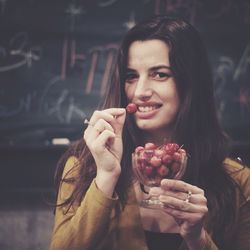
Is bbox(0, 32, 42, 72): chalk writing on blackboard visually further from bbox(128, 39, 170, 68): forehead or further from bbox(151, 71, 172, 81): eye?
bbox(151, 71, 172, 81): eye

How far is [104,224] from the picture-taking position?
1677 mm

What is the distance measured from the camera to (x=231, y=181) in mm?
2049

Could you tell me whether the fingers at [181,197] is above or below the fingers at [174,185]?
below

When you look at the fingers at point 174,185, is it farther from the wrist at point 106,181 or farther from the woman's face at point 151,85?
the woman's face at point 151,85

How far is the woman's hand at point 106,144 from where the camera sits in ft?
5.30

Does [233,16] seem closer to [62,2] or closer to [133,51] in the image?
[62,2]

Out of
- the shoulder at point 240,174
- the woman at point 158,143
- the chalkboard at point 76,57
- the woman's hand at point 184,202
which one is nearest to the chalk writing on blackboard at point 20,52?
the chalkboard at point 76,57

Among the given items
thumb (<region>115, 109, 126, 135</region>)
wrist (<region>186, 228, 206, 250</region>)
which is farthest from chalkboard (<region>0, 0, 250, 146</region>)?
wrist (<region>186, 228, 206, 250</region>)

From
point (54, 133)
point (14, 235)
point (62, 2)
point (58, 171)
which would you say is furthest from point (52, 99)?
point (58, 171)

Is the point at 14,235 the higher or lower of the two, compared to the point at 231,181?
lower

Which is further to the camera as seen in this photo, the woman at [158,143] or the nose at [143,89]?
the nose at [143,89]

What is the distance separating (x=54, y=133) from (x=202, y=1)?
1.41 meters

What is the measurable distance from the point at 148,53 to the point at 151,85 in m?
0.14

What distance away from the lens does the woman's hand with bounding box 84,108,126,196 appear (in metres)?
1.62
